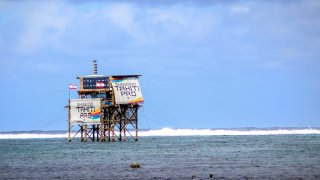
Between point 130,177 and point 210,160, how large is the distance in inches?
610

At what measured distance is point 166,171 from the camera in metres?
51.5

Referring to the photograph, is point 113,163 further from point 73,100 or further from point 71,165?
point 73,100

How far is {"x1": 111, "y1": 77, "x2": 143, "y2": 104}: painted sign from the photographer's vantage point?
94.2 metres

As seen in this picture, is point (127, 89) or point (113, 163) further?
point (127, 89)

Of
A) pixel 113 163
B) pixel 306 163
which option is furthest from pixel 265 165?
pixel 113 163

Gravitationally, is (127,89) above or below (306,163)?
above

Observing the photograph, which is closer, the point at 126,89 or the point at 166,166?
the point at 166,166

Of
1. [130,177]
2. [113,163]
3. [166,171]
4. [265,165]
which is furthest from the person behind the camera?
[113,163]

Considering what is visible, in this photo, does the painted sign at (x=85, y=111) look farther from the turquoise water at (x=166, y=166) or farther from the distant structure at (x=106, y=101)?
the turquoise water at (x=166, y=166)

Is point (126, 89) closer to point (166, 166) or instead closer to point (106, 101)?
point (106, 101)

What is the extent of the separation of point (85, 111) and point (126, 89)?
19.9 feet

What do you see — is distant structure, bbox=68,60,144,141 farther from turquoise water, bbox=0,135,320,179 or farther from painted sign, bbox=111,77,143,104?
turquoise water, bbox=0,135,320,179

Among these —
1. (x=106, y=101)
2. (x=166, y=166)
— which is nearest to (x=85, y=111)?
(x=106, y=101)

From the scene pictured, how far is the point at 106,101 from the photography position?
96.8 meters
